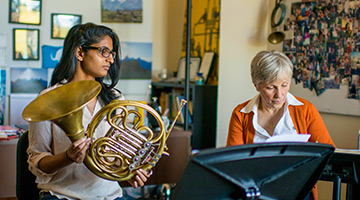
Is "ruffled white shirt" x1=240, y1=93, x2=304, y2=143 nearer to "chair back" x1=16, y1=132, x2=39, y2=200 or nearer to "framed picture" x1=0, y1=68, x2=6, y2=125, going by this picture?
"chair back" x1=16, y1=132, x2=39, y2=200

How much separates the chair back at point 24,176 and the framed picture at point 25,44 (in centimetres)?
249

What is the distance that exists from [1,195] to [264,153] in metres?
2.30

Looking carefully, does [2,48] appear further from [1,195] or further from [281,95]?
[281,95]

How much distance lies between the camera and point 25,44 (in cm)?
405

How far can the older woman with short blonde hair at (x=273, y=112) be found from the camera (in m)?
1.94

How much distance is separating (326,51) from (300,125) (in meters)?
1.33

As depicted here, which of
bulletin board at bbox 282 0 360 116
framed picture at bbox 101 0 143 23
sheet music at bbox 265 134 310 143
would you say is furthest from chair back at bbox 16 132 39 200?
framed picture at bbox 101 0 143 23

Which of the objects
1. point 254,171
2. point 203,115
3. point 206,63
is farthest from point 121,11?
point 254,171

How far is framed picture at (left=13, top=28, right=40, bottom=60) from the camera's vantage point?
402cm

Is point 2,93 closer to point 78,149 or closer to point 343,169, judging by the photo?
point 78,149

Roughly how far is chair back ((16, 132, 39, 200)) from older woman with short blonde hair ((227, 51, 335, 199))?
0.90m

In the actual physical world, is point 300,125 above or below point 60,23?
below

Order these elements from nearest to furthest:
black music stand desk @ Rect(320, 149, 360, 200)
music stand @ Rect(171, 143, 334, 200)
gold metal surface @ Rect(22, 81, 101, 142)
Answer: music stand @ Rect(171, 143, 334, 200) → gold metal surface @ Rect(22, 81, 101, 142) → black music stand desk @ Rect(320, 149, 360, 200)

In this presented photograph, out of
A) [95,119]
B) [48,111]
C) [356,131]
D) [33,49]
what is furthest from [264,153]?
[33,49]
